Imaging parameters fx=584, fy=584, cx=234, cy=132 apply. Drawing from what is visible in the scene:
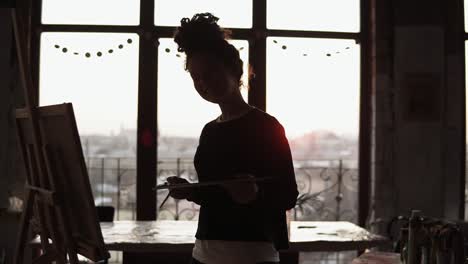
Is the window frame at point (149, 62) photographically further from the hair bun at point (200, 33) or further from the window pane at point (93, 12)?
the hair bun at point (200, 33)

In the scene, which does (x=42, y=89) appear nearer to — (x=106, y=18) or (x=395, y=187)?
(x=106, y=18)

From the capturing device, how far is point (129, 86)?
4.63 m

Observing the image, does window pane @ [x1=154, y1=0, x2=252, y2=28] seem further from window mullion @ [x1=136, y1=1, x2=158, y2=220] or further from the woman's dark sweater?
the woman's dark sweater

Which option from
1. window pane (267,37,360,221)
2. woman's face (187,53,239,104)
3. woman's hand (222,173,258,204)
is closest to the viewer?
woman's hand (222,173,258,204)

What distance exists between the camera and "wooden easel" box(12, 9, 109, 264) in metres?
1.96

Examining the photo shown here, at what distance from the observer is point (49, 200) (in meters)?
2.03

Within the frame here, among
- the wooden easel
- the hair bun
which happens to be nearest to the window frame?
the wooden easel

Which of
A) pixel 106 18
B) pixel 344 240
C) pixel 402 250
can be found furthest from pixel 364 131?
pixel 402 250

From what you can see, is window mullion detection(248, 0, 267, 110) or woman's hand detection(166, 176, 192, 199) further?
window mullion detection(248, 0, 267, 110)

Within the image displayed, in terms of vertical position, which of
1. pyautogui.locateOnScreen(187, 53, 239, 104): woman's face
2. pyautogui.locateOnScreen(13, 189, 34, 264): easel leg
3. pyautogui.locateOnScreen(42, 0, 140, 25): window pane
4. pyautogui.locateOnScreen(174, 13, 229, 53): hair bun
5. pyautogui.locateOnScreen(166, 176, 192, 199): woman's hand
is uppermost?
pyautogui.locateOnScreen(42, 0, 140, 25): window pane

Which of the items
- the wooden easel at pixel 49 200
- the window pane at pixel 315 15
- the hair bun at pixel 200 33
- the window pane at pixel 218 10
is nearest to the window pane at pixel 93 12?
the window pane at pixel 218 10

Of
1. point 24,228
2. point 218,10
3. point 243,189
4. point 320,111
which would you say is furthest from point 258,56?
point 243,189

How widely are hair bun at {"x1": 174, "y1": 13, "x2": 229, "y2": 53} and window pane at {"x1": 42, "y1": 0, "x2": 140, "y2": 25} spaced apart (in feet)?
10.3

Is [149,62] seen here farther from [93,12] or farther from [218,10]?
[218,10]
